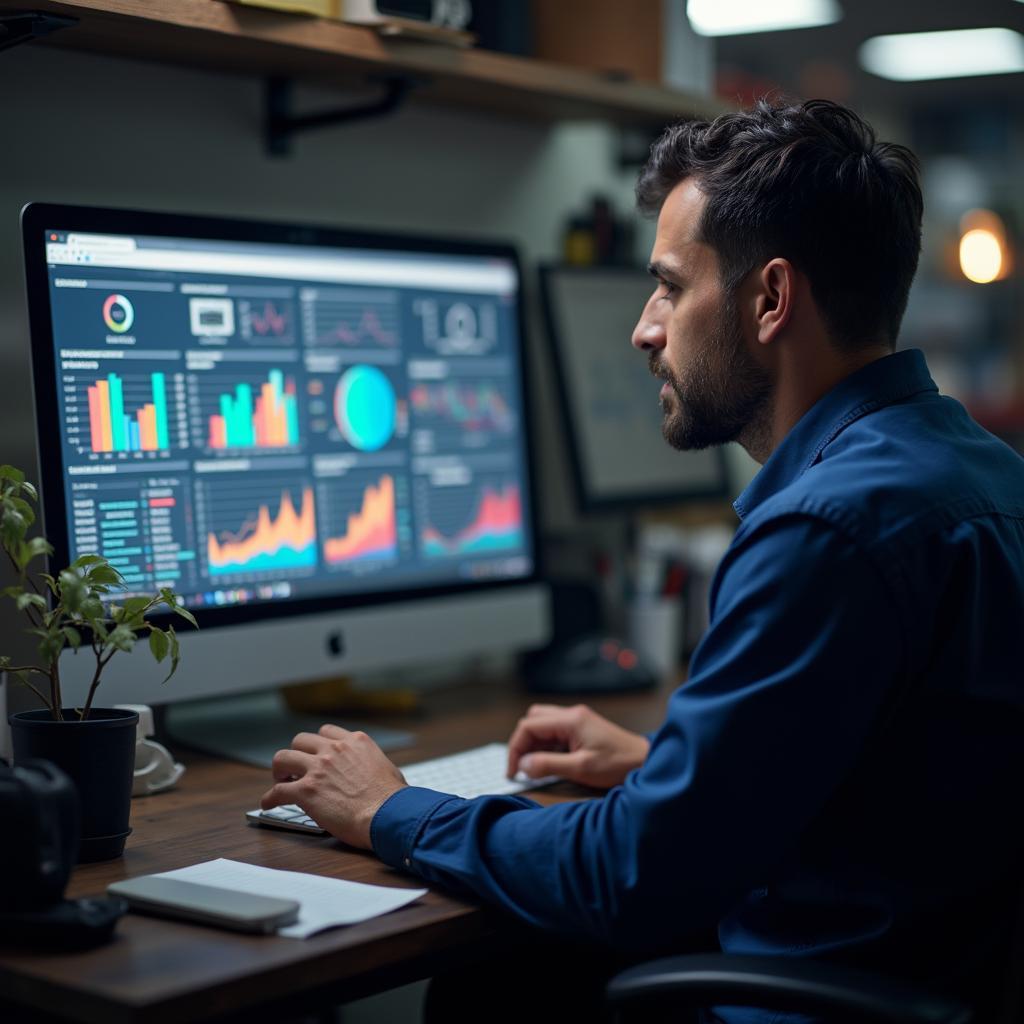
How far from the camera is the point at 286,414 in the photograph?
1.65 metres

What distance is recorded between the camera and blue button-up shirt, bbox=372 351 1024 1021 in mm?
1046

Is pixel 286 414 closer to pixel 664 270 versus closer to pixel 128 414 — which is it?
pixel 128 414

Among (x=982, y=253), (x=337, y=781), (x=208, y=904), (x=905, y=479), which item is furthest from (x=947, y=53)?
(x=208, y=904)

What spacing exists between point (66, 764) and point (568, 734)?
1.81ft

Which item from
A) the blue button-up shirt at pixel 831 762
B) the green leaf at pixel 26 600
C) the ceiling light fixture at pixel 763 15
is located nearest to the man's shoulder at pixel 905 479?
the blue button-up shirt at pixel 831 762

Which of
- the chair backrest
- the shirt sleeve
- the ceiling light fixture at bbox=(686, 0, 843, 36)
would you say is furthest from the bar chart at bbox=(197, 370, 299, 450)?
the ceiling light fixture at bbox=(686, 0, 843, 36)

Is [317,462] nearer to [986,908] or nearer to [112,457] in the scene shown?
[112,457]

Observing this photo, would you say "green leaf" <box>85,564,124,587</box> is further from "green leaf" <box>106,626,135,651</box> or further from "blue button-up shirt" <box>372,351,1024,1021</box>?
"blue button-up shirt" <box>372,351,1024,1021</box>

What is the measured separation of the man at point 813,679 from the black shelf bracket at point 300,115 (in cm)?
61

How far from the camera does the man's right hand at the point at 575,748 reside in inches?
58.3

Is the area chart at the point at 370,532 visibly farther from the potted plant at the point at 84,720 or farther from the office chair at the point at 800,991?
the office chair at the point at 800,991

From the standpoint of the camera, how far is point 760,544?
1.10 metres

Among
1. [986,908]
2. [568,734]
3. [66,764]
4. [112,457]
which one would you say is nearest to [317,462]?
[112,457]

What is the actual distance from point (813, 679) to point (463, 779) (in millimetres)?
549
